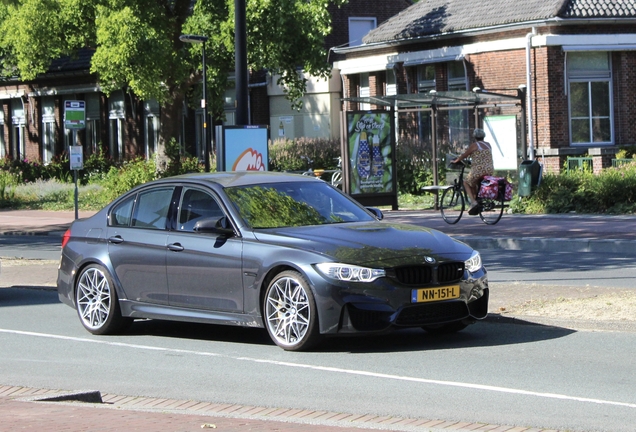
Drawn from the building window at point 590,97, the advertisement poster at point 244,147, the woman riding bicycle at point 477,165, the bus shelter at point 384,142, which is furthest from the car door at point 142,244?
the building window at point 590,97

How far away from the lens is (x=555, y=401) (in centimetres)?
738

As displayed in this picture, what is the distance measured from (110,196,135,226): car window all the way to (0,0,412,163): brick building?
96.1 ft

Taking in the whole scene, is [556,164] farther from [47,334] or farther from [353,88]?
[47,334]

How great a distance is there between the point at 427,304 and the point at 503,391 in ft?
5.58

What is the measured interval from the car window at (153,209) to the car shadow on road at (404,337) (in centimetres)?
109

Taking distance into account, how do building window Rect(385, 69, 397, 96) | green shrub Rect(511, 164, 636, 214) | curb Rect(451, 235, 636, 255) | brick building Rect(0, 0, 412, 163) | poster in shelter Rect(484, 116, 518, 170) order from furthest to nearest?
1. brick building Rect(0, 0, 412, 163)
2. building window Rect(385, 69, 397, 96)
3. poster in shelter Rect(484, 116, 518, 170)
4. green shrub Rect(511, 164, 636, 214)
5. curb Rect(451, 235, 636, 255)

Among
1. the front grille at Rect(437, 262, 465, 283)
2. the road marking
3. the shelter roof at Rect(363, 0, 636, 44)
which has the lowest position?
the road marking

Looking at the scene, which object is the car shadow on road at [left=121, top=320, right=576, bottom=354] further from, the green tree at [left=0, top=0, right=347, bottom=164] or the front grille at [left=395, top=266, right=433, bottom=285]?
the green tree at [left=0, top=0, right=347, bottom=164]

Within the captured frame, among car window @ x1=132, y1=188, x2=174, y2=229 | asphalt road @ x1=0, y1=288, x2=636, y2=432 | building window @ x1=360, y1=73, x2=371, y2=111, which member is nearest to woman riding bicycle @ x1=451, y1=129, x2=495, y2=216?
asphalt road @ x1=0, y1=288, x2=636, y2=432

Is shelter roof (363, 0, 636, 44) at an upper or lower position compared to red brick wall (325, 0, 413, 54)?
lower

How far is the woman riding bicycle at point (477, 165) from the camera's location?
2216 centimetres

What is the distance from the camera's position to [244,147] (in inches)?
725

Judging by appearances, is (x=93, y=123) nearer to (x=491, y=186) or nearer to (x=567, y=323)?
(x=491, y=186)

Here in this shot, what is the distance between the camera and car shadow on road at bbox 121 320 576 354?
9.73 metres
